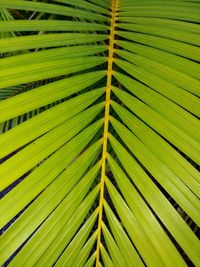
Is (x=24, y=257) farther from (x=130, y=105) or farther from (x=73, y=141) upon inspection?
(x=130, y=105)

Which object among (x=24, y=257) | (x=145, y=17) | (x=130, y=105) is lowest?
(x=24, y=257)

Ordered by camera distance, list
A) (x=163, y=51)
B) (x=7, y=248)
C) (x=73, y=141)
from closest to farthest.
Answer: (x=7, y=248), (x=73, y=141), (x=163, y=51)

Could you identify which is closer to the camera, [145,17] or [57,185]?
[57,185]

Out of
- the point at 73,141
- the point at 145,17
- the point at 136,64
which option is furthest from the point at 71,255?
the point at 145,17

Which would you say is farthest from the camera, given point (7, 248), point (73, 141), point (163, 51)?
point (163, 51)

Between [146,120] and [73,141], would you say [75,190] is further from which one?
[146,120]

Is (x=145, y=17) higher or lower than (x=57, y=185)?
higher

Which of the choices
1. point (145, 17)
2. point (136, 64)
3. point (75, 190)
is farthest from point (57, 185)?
point (145, 17)
